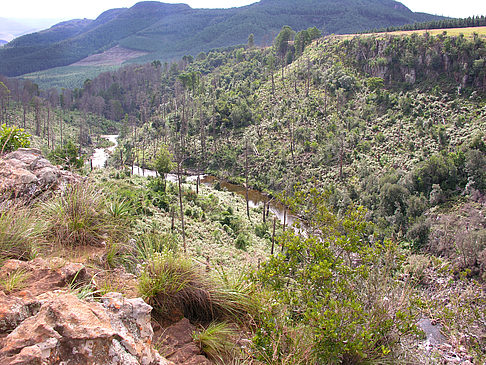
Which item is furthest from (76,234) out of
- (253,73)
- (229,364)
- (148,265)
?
(253,73)

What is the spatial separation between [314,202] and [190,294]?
9.16ft

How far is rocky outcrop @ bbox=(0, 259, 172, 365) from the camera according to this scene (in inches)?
87.0

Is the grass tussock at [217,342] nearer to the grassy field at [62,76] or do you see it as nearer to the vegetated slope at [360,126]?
the vegetated slope at [360,126]

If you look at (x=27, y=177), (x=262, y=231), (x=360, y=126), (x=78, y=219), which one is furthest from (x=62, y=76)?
(x=78, y=219)

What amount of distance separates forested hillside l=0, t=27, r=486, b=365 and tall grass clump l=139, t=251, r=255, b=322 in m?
0.02

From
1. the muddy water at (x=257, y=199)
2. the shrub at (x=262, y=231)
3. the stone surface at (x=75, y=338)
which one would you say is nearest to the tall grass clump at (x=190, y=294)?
the stone surface at (x=75, y=338)

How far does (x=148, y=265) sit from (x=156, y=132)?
75.7m

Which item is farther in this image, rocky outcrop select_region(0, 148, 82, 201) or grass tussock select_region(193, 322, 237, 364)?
rocky outcrop select_region(0, 148, 82, 201)

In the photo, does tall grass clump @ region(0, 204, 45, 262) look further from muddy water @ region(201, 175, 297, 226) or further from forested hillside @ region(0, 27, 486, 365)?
muddy water @ region(201, 175, 297, 226)

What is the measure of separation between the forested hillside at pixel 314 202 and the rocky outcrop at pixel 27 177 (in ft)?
2.88

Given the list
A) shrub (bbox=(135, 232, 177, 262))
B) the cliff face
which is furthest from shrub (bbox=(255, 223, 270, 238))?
the cliff face

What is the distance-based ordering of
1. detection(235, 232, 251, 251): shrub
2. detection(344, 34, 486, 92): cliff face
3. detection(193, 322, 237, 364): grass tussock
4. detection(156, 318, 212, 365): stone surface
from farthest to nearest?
detection(344, 34, 486, 92): cliff face
detection(235, 232, 251, 251): shrub
detection(193, 322, 237, 364): grass tussock
detection(156, 318, 212, 365): stone surface

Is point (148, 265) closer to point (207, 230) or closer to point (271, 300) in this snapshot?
point (271, 300)

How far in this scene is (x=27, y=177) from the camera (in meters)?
6.82
